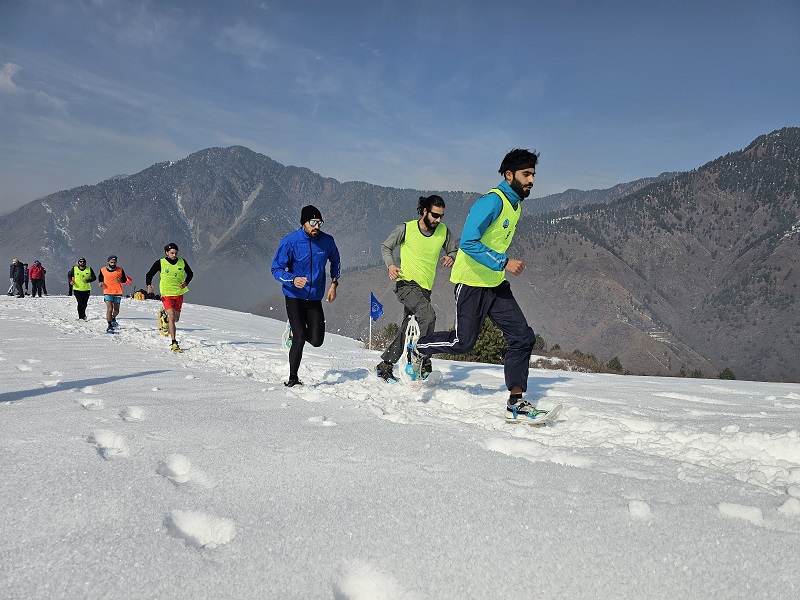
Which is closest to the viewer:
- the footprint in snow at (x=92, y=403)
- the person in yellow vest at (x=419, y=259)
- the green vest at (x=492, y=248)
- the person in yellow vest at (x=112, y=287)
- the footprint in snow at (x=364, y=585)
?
the footprint in snow at (x=364, y=585)

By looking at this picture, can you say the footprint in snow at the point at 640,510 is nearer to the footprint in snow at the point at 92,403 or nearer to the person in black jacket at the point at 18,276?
the footprint in snow at the point at 92,403

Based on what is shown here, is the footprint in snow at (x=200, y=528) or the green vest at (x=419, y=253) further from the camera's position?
the green vest at (x=419, y=253)

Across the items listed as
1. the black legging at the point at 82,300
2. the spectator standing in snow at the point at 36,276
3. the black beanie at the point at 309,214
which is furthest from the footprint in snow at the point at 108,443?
the spectator standing in snow at the point at 36,276

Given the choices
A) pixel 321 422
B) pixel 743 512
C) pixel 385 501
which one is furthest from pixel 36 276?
pixel 743 512

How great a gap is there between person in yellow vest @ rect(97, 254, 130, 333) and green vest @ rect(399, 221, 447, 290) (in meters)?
9.27

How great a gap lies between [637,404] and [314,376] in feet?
12.8

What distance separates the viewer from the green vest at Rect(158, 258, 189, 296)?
10.1 m

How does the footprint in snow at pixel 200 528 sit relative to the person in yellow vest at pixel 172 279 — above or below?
below

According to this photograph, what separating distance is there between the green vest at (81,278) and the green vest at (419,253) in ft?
39.6

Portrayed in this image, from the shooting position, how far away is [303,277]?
5.64 meters

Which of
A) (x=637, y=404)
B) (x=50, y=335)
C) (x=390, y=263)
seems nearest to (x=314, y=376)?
(x=390, y=263)

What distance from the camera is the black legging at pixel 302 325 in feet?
18.8

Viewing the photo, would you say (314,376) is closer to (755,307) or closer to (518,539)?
(518,539)

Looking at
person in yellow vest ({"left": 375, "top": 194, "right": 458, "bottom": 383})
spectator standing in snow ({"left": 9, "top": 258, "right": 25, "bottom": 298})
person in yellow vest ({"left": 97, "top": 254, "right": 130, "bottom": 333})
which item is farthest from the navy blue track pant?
spectator standing in snow ({"left": 9, "top": 258, "right": 25, "bottom": 298})
